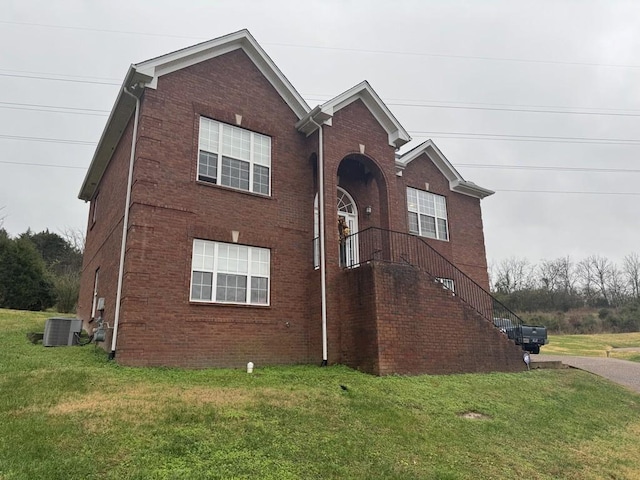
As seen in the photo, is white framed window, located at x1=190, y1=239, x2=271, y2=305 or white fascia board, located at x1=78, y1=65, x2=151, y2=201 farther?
white fascia board, located at x1=78, y1=65, x2=151, y2=201

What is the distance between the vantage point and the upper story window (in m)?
11.4

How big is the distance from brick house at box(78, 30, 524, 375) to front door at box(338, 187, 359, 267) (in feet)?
0.23

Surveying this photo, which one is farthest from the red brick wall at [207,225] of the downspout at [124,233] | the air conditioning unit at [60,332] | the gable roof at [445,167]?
the gable roof at [445,167]

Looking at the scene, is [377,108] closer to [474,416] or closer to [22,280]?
[474,416]

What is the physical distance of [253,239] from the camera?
1145cm

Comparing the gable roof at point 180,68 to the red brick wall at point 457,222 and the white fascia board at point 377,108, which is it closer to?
the white fascia board at point 377,108

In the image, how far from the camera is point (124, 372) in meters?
8.62

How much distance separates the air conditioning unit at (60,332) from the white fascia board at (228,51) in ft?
21.2

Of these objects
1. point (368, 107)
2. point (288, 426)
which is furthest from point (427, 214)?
point (288, 426)

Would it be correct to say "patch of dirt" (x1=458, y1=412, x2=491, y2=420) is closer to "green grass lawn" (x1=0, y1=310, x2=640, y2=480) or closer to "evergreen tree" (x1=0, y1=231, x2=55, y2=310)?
"green grass lawn" (x1=0, y1=310, x2=640, y2=480)

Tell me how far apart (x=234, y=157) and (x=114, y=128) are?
13.6ft

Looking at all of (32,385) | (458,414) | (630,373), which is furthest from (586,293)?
(32,385)

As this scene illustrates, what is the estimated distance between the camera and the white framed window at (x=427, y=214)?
17203mm

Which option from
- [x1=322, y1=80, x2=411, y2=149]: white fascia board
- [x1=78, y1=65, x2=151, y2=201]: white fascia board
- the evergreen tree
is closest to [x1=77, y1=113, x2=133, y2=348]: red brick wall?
[x1=78, y1=65, x2=151, y2=201]: white fascia board
